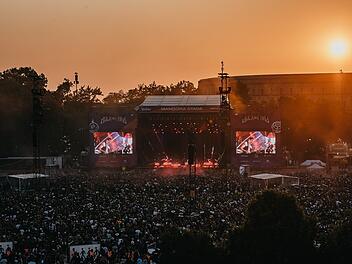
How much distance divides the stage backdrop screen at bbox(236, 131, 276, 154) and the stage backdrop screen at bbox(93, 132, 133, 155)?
8112mm

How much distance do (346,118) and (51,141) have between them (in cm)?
3064

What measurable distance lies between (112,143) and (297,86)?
62.1 m

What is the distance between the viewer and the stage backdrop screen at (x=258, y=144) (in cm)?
5394

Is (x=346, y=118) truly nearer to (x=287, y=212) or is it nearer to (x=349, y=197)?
(x=349, y=197)

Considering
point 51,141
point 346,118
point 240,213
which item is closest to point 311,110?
point 346,118

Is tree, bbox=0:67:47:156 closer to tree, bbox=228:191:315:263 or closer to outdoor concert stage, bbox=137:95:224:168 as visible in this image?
outdoor concert stage, bbox=137:95:224:168

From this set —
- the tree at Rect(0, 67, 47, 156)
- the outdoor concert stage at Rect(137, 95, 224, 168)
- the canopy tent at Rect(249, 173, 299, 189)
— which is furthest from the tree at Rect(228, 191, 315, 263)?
the tree at Rect(0, 67, 47, 156)

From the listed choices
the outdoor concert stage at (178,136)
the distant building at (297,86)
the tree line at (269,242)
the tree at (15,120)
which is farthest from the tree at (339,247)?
the distant building at (297,86)

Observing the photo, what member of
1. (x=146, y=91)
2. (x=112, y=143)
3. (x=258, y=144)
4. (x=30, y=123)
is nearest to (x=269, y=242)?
(x=258, y=144)

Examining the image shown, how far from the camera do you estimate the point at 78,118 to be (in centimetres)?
7331

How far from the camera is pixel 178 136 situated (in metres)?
57.5

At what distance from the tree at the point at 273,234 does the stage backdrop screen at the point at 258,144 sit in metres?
36.8

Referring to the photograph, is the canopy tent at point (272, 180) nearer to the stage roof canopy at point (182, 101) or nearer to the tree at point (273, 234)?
the stage roof canopy at point (182, 101)

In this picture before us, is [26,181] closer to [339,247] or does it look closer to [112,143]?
[112,143]
